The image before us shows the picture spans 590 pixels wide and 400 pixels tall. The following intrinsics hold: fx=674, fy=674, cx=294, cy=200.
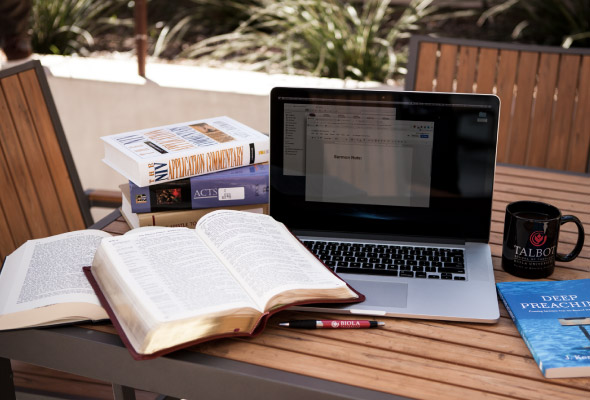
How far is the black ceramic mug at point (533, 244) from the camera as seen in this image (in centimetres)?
113

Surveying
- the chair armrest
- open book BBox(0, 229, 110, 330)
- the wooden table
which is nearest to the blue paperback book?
the wooden table

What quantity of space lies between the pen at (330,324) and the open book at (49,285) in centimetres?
28

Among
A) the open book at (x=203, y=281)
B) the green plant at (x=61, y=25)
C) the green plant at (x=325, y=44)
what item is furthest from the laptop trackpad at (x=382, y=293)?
the green plant at (x=61, y=25)

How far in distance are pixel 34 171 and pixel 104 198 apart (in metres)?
0.18

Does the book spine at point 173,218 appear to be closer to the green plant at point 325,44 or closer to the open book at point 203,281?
the open book at point 203,281

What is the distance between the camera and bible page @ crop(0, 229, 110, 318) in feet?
3.29

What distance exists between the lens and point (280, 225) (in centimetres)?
121

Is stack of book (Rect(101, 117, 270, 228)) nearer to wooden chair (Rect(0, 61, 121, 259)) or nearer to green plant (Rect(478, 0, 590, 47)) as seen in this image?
wooden chair (Rect(0, 61, 121, 259))

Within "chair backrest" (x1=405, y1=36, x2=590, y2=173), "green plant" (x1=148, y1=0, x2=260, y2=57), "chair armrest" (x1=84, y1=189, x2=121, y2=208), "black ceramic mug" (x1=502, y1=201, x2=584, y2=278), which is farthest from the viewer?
"green plant" (x1=148, y1=0, x2=260, y2=57)

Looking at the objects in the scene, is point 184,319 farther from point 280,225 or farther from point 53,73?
point 53,73

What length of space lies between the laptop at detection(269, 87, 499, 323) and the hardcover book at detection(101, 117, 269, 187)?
131 mm

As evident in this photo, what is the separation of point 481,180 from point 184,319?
24.5 inches

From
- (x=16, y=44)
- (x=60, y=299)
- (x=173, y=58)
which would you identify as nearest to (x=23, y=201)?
(x=60, y=299)

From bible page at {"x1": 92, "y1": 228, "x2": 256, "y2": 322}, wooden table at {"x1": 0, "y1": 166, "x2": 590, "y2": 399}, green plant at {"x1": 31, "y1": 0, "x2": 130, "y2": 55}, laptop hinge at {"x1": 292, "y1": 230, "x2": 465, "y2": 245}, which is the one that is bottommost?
wooden table at {"x1": 0, "y1": 166, "x2": 590, "y2": 399}
